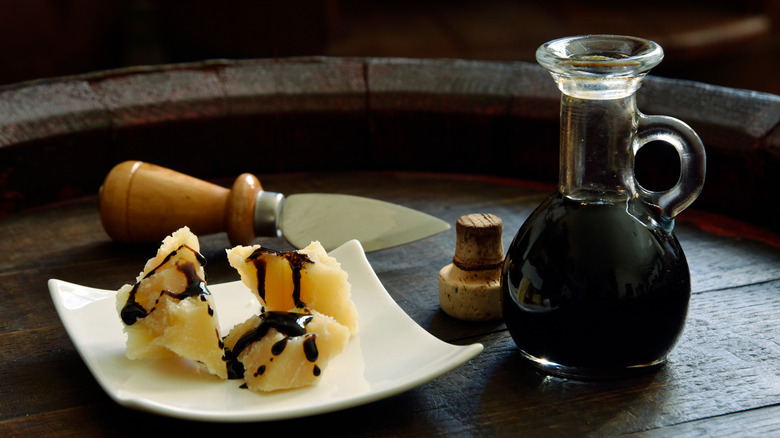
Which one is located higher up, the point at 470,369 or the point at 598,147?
the point at 598,147

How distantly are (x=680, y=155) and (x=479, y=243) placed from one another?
0.80ft

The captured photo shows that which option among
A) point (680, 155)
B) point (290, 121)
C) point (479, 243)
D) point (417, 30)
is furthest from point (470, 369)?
point (417, 30)

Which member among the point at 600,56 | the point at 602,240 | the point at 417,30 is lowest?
the point at 417,30

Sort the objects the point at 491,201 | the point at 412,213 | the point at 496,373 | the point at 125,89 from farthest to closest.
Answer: the point at 125,89 < the point at 491,201 < the point at 412,213 < the point at 496,373

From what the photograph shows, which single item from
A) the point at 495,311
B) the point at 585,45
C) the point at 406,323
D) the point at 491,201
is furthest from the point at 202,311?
the point at 491,201

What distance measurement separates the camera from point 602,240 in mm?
806

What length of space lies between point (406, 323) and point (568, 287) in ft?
0.62

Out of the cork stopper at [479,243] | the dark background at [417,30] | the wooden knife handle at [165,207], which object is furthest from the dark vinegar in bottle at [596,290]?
the dark background at [417,30]

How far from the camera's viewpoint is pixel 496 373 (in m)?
0.88

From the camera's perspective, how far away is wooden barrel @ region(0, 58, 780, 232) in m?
1.39

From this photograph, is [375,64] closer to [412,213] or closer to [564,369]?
[412,213]

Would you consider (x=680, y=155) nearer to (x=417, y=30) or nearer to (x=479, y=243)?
(x=479, y=243)

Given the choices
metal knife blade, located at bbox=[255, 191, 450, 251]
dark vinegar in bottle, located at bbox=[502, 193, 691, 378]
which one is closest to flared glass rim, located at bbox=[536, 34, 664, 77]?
dark vinegar in bottle, located at bbox=[502, 193, 691, 378]

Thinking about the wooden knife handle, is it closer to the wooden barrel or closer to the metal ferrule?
the metal ferrule
